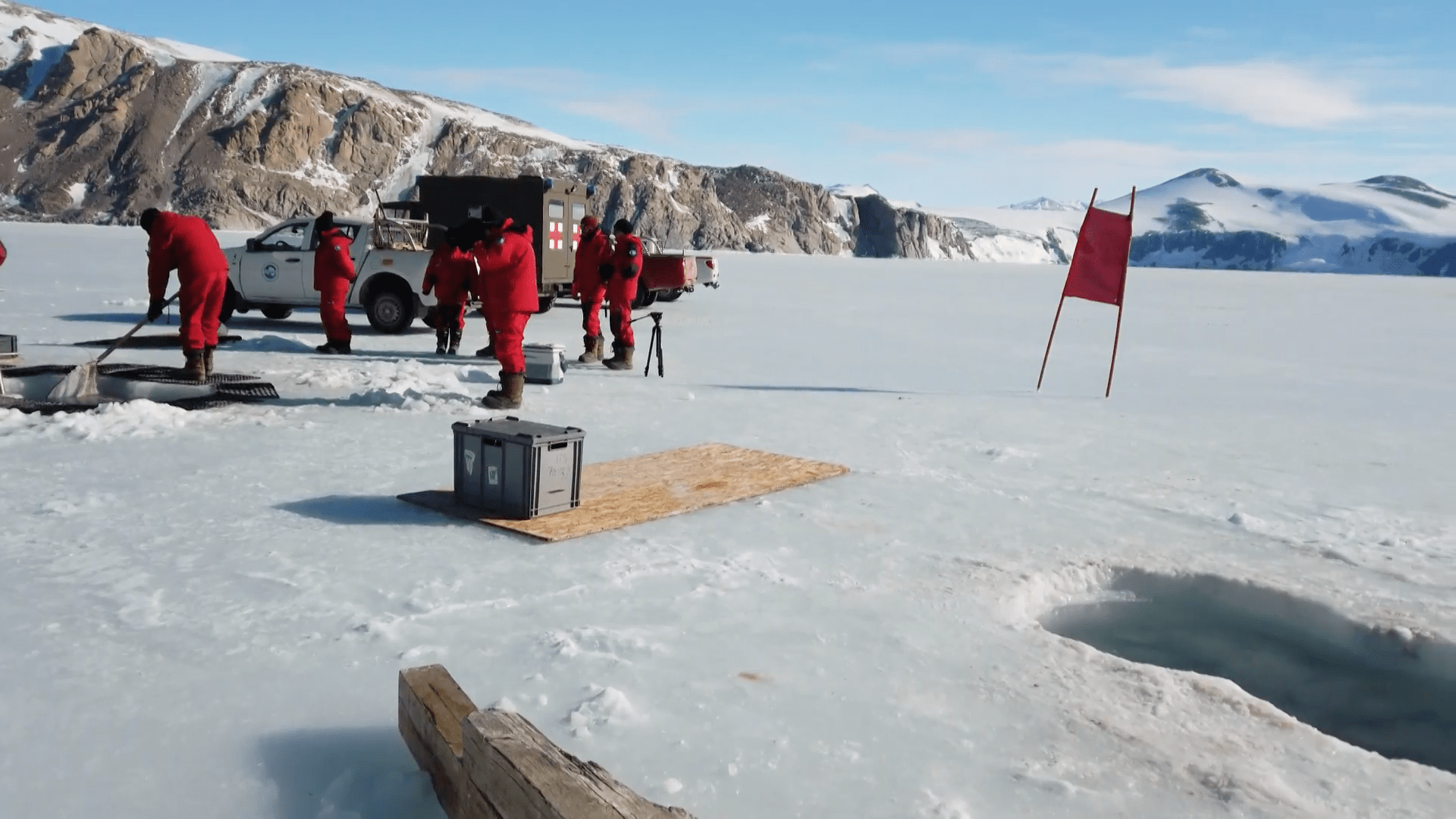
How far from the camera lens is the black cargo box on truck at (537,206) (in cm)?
1798

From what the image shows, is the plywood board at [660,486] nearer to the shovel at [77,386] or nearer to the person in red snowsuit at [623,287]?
the shovel at [77,386]

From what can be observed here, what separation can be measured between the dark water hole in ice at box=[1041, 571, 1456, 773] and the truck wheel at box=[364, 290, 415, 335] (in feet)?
38.0

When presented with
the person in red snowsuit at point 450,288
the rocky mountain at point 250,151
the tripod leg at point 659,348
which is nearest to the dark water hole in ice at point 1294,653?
the tripod leg at point 659,348

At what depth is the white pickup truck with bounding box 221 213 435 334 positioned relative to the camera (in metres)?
14.2

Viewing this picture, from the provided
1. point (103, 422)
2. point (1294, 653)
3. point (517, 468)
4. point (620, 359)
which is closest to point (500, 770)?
point (517, 468)

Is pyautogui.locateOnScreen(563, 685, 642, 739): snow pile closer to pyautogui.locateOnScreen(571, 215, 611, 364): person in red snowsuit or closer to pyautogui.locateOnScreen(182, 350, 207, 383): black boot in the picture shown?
pyautogui.locateOnScreen(182, 350, 207, 383): black boot

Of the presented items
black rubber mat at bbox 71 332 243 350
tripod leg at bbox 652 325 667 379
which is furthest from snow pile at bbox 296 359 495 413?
black rubber mat at bbox 71 332 243 350

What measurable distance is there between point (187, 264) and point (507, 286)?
9.15ft

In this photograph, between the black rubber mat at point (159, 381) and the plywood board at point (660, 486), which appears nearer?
the plywood board at point (660, 486)

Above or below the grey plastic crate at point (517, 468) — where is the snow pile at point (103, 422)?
below

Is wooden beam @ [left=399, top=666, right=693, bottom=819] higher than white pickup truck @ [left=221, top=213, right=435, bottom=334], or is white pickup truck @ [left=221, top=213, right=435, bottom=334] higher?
white pickup truck @ [left=221, top=213, right=435, bottom=334]

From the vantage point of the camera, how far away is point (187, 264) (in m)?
8.80

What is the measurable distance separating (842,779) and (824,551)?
226cm

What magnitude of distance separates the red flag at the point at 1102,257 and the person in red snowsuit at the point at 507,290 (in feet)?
18.4
